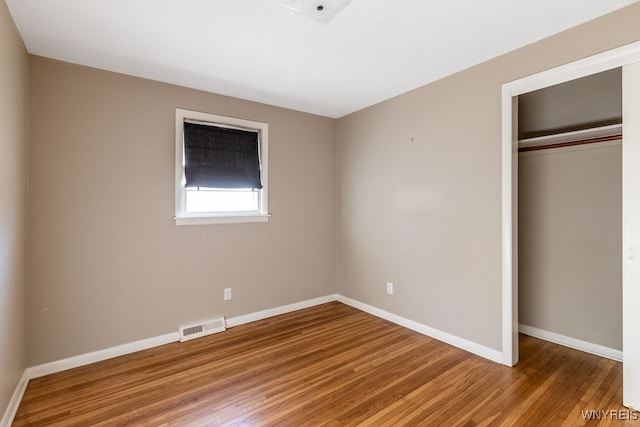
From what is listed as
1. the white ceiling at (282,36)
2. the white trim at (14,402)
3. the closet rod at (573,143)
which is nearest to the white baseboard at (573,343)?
the closet rod at (573,143)

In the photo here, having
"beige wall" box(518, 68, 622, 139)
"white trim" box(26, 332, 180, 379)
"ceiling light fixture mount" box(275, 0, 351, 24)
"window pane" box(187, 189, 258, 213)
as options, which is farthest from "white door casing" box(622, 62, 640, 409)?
"white trim" box(26, 332, 180, 379)

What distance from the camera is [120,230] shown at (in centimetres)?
269

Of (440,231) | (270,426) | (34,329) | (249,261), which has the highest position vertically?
(440,231)

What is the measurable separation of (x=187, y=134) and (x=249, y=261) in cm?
146

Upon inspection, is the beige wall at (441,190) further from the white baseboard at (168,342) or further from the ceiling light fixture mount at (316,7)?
the ceiling light fixture mount at (316,7)

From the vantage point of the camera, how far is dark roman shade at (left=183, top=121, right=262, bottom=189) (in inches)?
119

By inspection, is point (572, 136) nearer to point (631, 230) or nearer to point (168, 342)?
point (631, 230)

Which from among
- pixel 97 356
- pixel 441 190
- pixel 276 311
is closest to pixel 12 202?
pixel 97 356

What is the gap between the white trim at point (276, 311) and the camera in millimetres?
3330

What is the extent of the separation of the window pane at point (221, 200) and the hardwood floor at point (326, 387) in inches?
51.2

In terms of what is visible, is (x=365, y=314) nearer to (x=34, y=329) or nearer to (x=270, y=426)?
(x=270, y=426)

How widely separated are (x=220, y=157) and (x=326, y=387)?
2.33 meters

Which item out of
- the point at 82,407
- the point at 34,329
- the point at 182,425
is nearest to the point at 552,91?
the point at 182,425

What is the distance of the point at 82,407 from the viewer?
1.98 m
